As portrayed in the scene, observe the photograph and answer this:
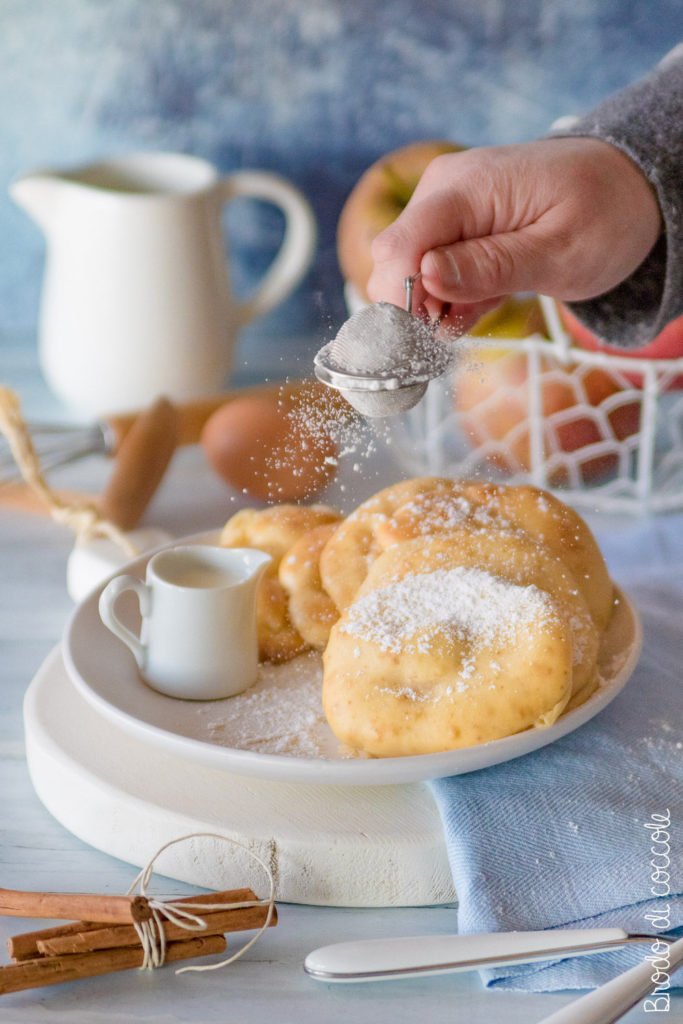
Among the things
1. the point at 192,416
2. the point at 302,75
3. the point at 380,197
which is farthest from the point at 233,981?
the point at 302,75

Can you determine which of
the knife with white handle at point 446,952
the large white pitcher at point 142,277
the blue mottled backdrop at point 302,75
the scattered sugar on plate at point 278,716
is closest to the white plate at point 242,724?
the scattered sugar on plate at point 278,716

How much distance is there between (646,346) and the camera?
1194mm

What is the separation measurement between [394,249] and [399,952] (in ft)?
1.52

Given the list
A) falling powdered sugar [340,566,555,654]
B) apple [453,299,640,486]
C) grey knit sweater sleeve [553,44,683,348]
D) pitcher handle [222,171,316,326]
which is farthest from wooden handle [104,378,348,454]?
falling powdered sugar [340,566,555,654]

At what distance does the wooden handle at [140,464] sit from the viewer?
123cm

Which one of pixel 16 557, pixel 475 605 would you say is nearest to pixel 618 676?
pixel 475 605

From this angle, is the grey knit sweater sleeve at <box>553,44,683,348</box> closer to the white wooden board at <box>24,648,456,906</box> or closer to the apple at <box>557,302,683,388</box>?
the apple at <box>557,302,683,388</box>

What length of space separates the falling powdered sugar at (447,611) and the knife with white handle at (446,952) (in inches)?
7.1

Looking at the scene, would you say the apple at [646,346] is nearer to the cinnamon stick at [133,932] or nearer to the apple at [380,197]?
the apple at [380,197]

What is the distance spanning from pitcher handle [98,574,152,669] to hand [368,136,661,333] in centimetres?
28

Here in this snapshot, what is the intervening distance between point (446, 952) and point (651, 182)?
0.65 metres

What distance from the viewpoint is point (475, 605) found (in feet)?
2.42

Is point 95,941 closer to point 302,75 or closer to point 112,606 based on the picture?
point 112,606

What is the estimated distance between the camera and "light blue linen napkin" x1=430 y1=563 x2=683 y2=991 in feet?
2.09
